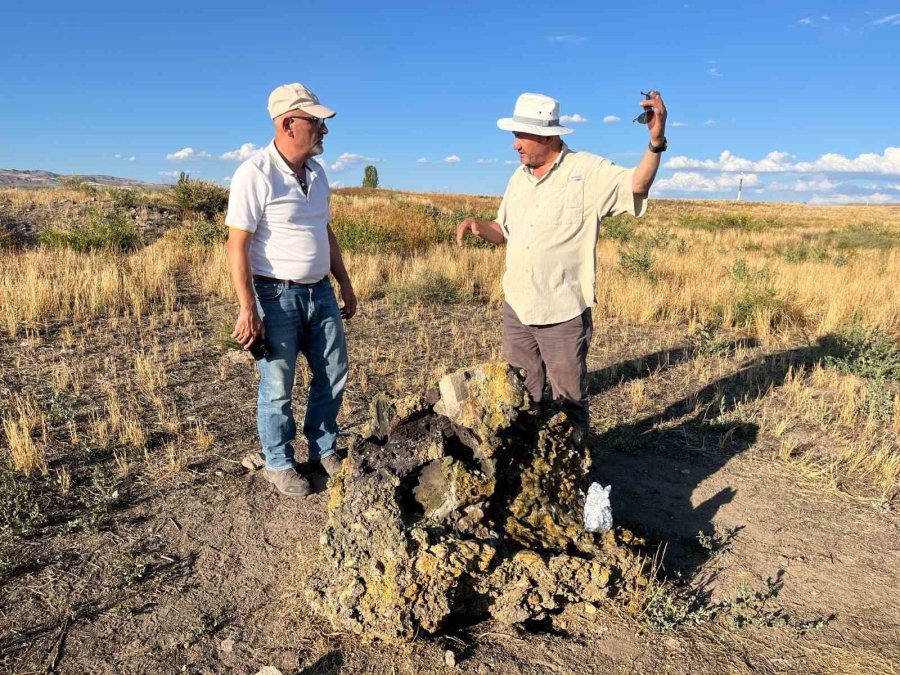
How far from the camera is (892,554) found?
3277 mm

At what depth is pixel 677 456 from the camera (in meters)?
4.38

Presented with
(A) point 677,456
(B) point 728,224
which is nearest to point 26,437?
(A) point 677,456

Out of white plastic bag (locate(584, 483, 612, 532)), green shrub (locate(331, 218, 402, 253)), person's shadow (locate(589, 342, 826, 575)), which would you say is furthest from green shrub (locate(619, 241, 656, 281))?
white plastic bag (locate(584, 483, 612, 532))

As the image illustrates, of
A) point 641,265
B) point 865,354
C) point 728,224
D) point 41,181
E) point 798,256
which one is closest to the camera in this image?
point 865,354

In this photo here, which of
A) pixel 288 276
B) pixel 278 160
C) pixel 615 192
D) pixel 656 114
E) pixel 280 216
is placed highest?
pixel 656 114

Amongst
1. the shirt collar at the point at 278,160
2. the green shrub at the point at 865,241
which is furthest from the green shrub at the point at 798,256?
the shirt collar at the point at 278,160

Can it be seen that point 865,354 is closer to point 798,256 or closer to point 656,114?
point 656,114

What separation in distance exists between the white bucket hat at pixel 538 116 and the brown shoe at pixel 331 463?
7.51 ft

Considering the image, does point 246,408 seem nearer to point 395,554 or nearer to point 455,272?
point 395,554

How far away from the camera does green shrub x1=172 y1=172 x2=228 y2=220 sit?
53.1 feet

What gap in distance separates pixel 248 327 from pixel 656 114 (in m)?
2.31

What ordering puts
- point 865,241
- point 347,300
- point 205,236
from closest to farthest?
point 347,300
point 205,236
point 865,241

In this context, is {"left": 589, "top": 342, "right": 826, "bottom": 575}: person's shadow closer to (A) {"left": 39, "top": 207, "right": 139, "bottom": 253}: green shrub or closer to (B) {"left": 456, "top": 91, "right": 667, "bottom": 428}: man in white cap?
(B) {"left": 456, "top": 91, "right": 667, "bottom": 428}: man in white cap

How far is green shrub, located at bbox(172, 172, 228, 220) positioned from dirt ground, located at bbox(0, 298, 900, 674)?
39.6 feet
